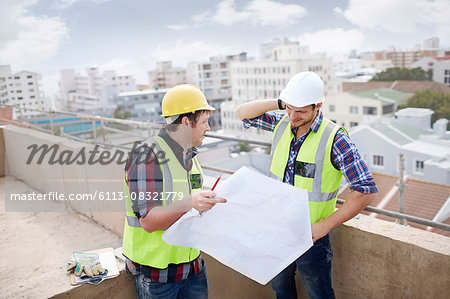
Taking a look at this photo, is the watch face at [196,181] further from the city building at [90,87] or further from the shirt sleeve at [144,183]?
the city building at [90,87]

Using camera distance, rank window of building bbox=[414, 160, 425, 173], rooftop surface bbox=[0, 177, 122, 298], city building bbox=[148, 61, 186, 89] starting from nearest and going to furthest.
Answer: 1. rooftop surface bbox=[0, 177, 122, 298]
2. window of building bbox=[414, 160, 425, 173]
3. city building bbox=[148, 61, 186, 89]

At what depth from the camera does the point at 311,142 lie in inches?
69.3

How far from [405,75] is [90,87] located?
53.0 m

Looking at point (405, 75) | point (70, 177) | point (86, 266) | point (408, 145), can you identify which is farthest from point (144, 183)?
point (405, 75)

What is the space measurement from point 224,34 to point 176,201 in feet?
336

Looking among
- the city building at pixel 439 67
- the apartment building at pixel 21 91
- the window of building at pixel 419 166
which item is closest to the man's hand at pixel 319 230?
the apartment building at pixel 21 91

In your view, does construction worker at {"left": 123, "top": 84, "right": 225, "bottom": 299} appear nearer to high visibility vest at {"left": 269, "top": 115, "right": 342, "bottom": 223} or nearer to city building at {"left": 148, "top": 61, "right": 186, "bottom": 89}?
high visibility vest at {"left": 269, "top": 115, "right": 342, "bottom": 223}

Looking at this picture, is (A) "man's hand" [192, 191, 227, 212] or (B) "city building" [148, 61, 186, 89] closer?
(A) "man's hand" [192, 191, 227, 212]

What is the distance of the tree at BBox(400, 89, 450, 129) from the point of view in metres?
33.7

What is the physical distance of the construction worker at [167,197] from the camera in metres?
1.43

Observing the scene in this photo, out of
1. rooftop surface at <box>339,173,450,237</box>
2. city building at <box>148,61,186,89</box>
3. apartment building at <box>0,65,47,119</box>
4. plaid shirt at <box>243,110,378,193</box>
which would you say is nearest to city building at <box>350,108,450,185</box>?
rooftop surface at <box>339,173,450,237</box>

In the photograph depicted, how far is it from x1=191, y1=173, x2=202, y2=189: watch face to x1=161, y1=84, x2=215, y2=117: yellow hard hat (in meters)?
0.28

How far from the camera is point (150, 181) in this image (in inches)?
56.6

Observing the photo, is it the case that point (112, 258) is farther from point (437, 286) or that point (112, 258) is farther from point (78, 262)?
point (437, 286)
